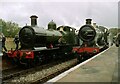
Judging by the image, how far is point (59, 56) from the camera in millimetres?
22969

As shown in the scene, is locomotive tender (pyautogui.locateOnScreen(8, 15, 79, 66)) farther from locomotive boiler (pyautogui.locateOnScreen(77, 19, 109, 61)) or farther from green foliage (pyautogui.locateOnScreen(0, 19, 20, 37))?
green foliage (pyautogui.locateOnScreen(0, 19, 20, 37))

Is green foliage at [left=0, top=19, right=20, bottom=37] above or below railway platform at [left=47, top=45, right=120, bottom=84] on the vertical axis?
above

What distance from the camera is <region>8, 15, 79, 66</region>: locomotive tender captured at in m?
17.0

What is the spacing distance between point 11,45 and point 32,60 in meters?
13.1

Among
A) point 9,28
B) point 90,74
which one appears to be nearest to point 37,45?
point 90,74

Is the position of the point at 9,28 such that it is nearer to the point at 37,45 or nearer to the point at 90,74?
the point at 37,45

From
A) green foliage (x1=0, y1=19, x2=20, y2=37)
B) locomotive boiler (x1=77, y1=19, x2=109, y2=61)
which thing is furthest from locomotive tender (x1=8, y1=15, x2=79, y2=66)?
green foliage (x1=0, y1=19, x2=20, y2=37)

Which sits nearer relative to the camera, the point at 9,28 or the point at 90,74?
the point at 90,74

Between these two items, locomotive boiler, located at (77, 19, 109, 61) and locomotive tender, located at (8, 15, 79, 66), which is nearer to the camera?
locomotive tender, located at (8, 15, 79, 66)

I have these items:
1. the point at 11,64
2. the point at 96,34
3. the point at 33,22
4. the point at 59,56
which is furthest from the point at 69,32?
the point at 11,64

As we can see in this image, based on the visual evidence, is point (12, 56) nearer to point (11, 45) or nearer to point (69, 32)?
point (69, 32)

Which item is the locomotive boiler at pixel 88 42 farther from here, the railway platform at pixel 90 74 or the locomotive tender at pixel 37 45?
the railway platform at pixel 90 74

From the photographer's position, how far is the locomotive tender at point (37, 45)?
17.0 meters

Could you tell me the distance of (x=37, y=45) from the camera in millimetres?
18438
